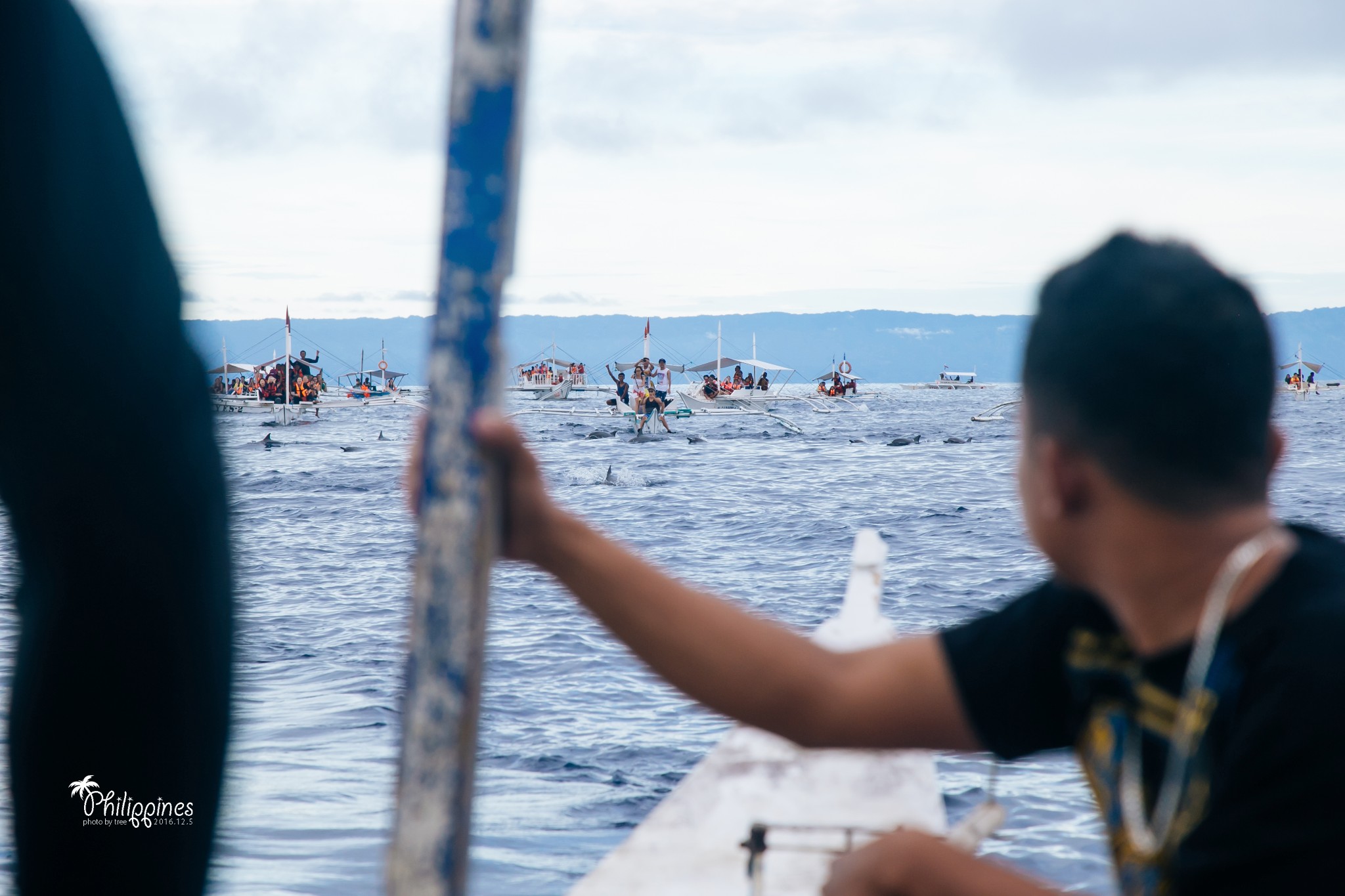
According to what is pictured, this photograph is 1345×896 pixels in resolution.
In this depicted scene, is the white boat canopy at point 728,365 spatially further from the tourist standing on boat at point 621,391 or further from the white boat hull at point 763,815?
the white boat hull at point 763,815

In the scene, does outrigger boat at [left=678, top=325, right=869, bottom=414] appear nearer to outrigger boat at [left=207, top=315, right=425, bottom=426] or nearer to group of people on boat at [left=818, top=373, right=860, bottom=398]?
group of people on boat at [left=818, top=373, right=860, bottom=398]

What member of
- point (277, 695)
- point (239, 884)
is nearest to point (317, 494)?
point (277, 695)

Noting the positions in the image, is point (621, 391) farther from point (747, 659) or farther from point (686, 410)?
point (747, 659)

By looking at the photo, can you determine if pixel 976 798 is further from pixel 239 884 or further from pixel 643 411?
pixel 643 411

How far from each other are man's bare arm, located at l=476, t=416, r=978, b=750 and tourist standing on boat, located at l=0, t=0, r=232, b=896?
13.2 inches

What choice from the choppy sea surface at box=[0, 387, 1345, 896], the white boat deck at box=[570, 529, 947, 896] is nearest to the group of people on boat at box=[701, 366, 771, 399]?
the choppy sea surface at box=[0, 387, 1345, 896]

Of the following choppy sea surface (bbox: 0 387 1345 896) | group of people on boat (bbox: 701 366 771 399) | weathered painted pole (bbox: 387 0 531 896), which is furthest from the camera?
group of people on boat (bbox: 701 366 771 399)

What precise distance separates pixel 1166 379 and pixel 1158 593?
0.22 m

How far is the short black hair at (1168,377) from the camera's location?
39.9 inches

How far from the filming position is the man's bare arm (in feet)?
3.89

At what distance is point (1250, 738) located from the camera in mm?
953

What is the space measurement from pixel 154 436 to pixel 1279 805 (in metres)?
1.09

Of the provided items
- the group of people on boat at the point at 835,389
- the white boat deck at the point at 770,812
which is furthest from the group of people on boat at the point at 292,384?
the white boat deck at the point at 770,812
